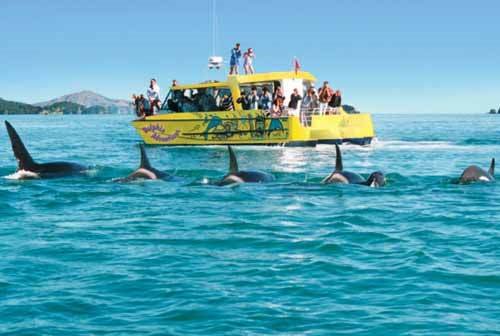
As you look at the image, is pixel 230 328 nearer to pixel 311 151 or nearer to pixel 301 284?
pixel 301 284

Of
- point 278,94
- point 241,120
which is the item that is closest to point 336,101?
point 278,94

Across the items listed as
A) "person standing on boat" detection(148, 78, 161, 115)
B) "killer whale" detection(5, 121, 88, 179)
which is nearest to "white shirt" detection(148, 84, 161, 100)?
"person standing on boat" detection(148, 78, 161, 115)

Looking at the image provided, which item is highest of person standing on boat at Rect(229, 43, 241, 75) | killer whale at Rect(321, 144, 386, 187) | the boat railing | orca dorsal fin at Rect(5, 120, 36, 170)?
person standing on boat at Rect(229, 43, 241, 75)

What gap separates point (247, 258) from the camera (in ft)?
32.6

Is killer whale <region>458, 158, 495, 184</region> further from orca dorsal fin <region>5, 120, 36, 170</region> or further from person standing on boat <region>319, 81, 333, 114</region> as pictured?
person standing on boat <region>319, 81, 333, 114</region>

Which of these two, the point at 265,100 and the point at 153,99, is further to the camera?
the point at 153,99

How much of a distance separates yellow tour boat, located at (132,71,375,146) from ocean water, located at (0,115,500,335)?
14.2m

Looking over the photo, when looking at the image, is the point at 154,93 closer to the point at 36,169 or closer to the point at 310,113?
the point at 310,113

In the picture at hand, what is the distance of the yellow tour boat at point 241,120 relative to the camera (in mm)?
32531

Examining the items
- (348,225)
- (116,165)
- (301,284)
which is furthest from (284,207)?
(116,165)

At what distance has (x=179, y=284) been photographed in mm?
8477

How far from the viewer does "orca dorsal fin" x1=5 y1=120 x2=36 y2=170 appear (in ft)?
57.2

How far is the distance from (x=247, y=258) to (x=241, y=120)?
23.1 m

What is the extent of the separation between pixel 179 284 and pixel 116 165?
1714cm
